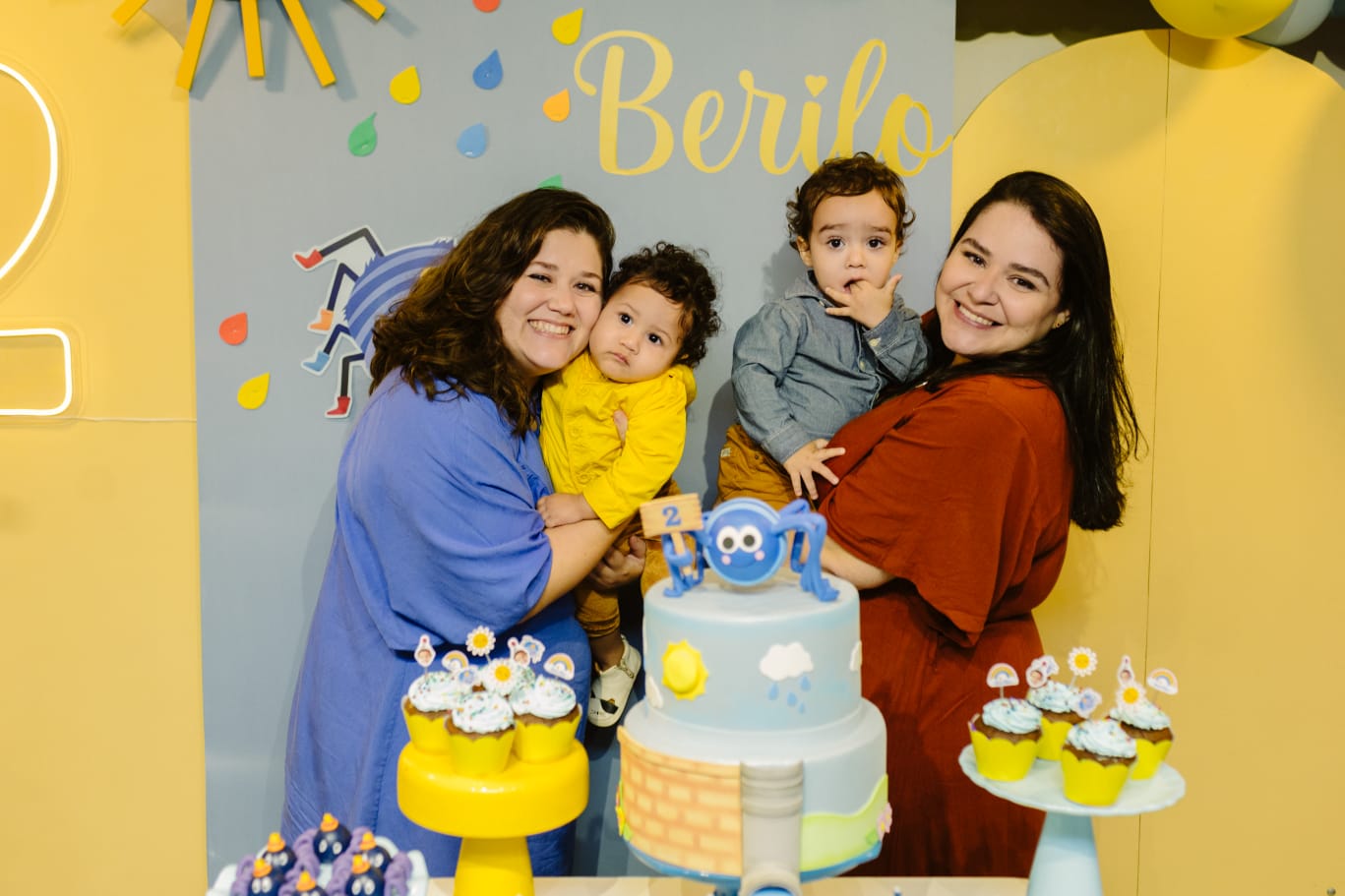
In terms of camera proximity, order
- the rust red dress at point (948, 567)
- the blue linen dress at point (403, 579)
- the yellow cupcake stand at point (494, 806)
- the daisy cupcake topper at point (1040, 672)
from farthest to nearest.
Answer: the blue linen dress at point (403, 579), the rust red dress at point (948, 567), the daisy cupcake topper at point (1040, 672), the yellow cupcake stand at point (494, 806)

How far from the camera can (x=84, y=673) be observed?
8.42 feet

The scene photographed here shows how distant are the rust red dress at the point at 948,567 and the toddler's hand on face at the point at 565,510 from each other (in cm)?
42

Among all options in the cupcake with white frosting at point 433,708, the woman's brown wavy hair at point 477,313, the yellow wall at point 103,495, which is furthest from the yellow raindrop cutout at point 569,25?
the cupcake with white frosting at point 433,708

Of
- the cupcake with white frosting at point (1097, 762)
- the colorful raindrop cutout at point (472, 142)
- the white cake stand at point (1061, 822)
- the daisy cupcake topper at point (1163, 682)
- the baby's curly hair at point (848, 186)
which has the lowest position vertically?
the white cake stand at point (1061, 822)

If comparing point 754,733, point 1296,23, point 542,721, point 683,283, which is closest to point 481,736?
point 542,721

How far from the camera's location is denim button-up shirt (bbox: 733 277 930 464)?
217cm

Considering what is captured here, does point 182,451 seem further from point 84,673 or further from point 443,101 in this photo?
point 443,101

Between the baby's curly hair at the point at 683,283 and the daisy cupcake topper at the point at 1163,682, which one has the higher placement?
the baby's curly hair at the point at 683,283

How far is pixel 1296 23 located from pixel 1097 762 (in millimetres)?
1675

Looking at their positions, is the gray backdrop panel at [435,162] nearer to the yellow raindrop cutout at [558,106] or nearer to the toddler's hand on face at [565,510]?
the yellow raindrop cutout at [558,106]

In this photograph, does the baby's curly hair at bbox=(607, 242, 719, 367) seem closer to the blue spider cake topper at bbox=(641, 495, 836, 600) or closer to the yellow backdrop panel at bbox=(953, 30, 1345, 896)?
the yellow backdrop panel at bbox=(953, 30, 1345, 896)

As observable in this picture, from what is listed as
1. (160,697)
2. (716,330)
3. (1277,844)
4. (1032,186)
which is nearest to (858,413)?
(716,330)

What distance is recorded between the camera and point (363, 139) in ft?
8.00

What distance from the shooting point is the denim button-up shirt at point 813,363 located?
2.17m
